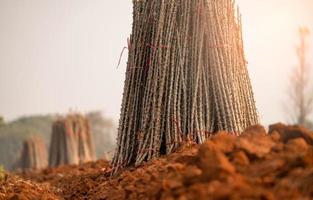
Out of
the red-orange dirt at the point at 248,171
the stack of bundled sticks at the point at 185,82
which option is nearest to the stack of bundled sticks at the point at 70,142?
the stack of bundled sticks at the point at 185,82

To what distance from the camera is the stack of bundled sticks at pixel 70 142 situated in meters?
17.1

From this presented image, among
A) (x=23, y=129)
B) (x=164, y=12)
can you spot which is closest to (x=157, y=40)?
(x=164, y=12)

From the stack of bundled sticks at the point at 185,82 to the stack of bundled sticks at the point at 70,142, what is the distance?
10.6 metres

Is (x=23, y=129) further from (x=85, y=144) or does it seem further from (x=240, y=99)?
(x=240, y=99)

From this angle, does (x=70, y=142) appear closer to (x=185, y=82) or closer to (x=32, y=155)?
(x=32, y=155)

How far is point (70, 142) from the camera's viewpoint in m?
17.1

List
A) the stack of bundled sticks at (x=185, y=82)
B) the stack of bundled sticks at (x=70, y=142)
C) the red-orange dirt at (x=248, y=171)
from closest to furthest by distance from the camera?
the red-orange dirt at (x=248, y=171), the stack of bundled sticks at (x=185, y=82), the stack of bundled sticks at (x=70, y=142)

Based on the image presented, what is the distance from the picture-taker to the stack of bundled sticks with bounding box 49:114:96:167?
56.1ft

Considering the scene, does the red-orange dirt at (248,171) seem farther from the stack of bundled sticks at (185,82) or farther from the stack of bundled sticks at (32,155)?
the stack of bundled sticks at (32,155)

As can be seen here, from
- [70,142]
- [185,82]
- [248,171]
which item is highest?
[70,142]

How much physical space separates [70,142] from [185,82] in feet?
37.3

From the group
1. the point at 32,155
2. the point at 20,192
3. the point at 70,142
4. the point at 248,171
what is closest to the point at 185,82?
the point at 20,192

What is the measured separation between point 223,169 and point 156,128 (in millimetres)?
Answer: 2988

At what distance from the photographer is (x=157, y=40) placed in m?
6.36
